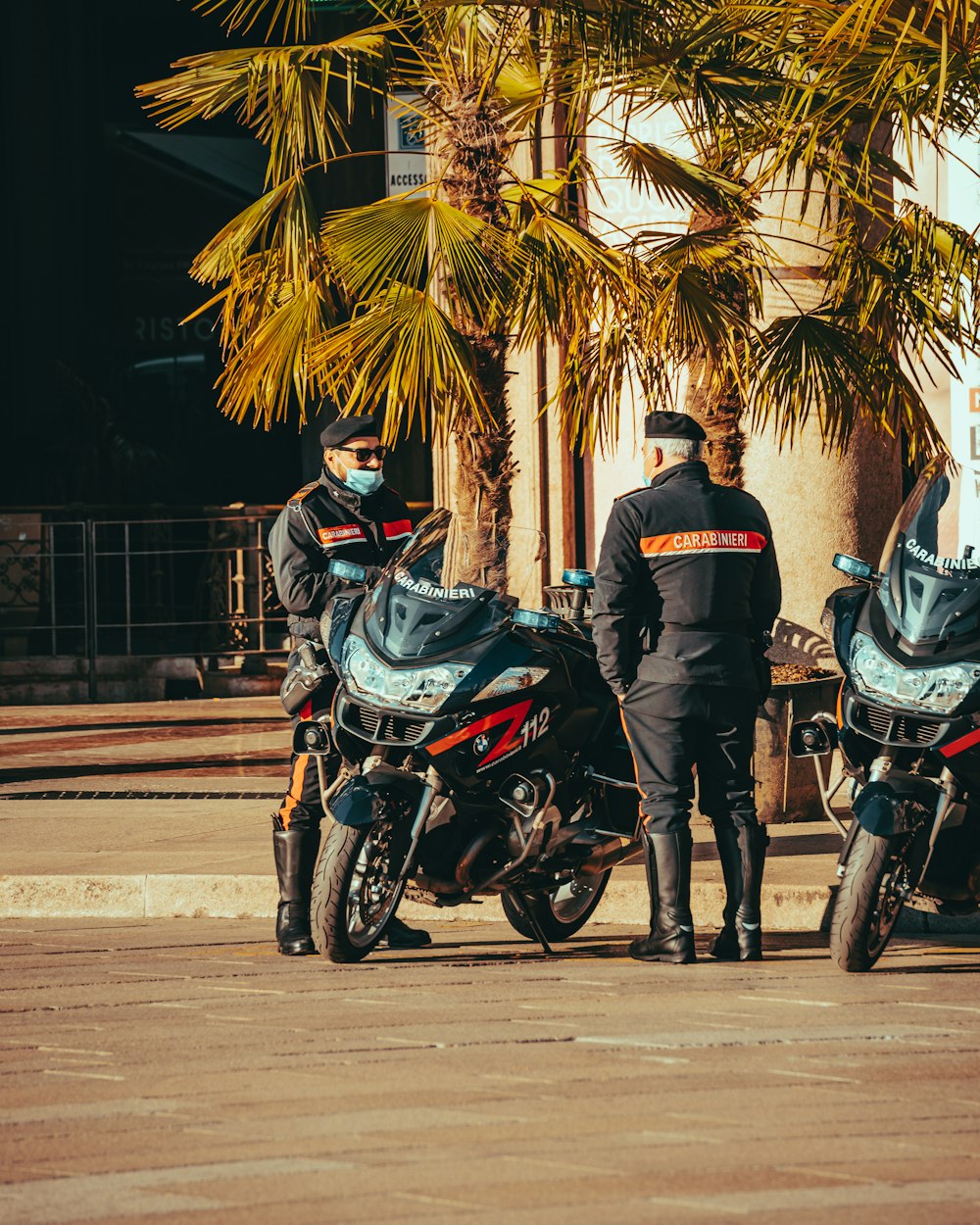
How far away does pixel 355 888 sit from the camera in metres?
6.69

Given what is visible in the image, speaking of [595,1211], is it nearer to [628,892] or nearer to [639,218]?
[628,892]

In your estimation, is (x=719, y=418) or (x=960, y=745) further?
(x=719, y=418)

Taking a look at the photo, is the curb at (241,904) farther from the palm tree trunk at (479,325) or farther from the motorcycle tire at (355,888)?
the palm tree trunk at (479,325)

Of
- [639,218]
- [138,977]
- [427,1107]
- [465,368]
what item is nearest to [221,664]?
[639,218]

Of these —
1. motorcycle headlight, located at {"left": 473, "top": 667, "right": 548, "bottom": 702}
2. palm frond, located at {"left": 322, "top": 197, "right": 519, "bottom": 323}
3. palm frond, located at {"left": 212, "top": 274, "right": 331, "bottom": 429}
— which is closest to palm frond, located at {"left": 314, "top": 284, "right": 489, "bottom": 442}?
palm frond, located at {"left": 322, "top": 197, "right": 519, "bottom": 323}

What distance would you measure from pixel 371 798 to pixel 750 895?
1398 millimetres

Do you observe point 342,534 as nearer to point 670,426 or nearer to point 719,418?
point 670,426

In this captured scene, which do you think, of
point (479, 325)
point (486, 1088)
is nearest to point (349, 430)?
point (479, 325)

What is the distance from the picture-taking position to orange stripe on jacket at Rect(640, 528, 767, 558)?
7.00m

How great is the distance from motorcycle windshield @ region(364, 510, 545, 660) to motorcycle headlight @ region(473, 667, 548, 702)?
0.16 metres

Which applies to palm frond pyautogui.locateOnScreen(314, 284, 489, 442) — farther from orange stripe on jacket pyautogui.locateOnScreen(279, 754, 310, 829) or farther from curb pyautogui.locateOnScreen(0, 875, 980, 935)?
curb pyautogui.locateOnScreen(0, 875, 980, 935)

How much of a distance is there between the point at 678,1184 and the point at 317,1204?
76 centimetres

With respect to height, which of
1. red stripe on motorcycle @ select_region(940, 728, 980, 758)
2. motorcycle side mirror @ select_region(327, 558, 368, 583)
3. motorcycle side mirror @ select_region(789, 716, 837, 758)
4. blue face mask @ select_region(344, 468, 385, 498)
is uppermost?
blue face mask @ select_region(344, 468, 385, 498)

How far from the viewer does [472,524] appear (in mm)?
7316
